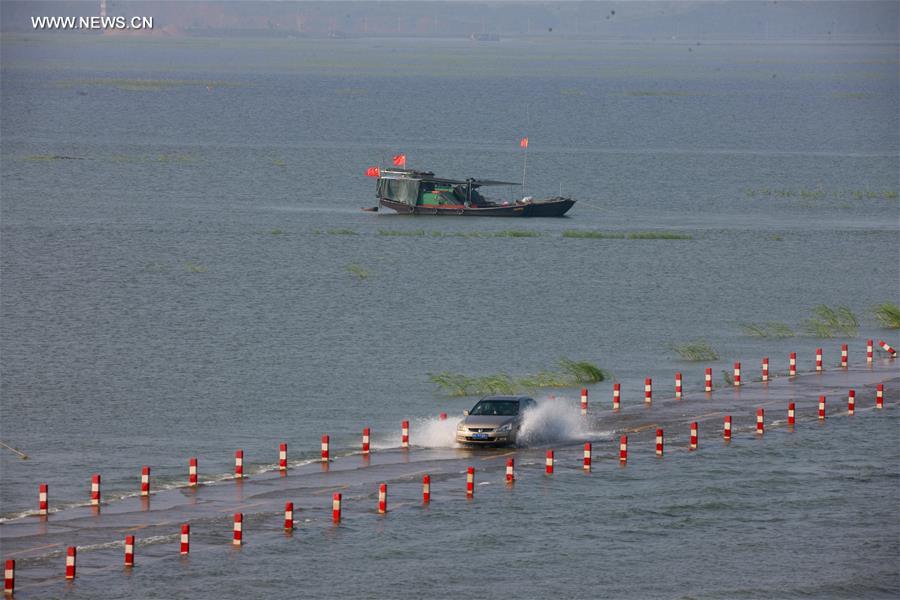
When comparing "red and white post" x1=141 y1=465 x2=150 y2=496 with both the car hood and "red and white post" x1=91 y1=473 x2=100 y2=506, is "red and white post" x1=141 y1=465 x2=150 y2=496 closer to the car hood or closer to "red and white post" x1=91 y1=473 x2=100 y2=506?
"red and white post" x1=91 y1=473 x2=100 y2=506

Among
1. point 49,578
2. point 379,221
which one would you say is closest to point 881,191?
point 379,221

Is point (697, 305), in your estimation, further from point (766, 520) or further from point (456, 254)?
point (766, 520)

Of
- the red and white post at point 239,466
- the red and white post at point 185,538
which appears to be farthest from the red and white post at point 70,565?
the red and white post at point 239,466

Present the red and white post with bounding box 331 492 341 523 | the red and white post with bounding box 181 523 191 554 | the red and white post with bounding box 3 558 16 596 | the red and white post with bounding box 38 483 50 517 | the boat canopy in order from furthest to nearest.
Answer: the boat canopy
the red and white post with bounding box 38 483 50 517
the red and white post with bounding box 331 492 341 523
the red and white post with bounding box 181 523 191 554
the red and white post with bounding box 3 558 16 596

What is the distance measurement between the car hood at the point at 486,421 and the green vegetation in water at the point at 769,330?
2669 cm

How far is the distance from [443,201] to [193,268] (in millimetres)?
32657

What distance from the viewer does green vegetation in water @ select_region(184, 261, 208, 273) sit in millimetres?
89312

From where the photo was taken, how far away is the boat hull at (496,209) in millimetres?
117812

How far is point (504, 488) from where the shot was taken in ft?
138

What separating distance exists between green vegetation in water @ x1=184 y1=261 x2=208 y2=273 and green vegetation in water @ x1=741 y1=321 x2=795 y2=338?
3144 cm

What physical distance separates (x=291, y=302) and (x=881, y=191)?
7474cm

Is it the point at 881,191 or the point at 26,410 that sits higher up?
the point at 881,191

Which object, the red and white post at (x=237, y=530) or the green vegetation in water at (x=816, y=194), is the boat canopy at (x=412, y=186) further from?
the red and white post at (x=237, y=530)

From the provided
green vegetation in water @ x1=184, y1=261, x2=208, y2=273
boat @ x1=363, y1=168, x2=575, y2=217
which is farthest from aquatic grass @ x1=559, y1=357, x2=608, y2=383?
boat @ x1=363, y1=168, x2=575, y2=217
